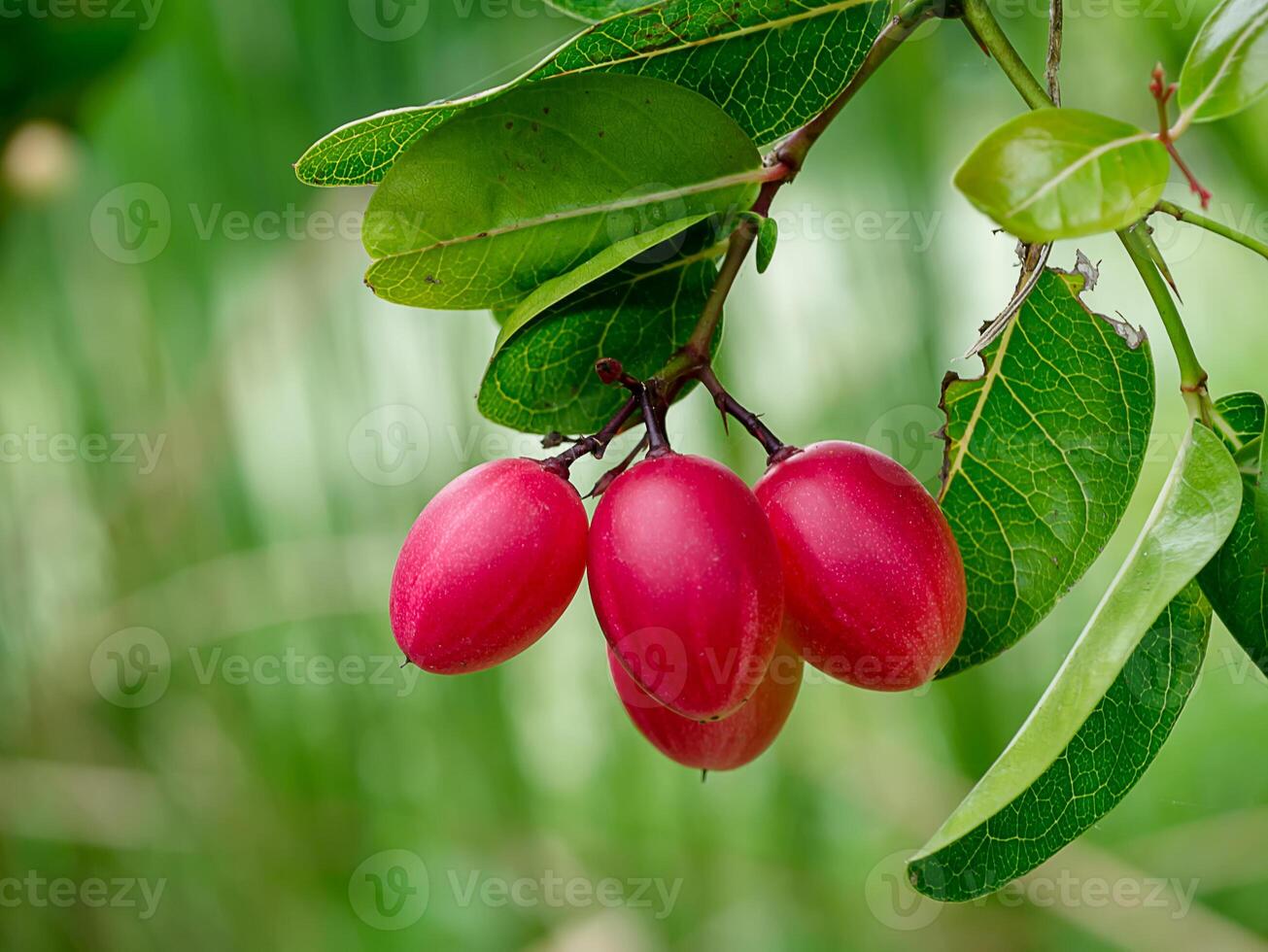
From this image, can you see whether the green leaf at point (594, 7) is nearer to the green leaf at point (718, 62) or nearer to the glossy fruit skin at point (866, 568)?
the green leaf at point (718, 62)

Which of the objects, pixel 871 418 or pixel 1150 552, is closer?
pixel 1150 552

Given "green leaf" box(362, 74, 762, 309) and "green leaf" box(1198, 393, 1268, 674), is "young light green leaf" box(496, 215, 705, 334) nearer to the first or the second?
"green leaf" box(362, 74, 762, 309)

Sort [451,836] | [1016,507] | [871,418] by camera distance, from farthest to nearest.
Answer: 1. [451,836]
2. [871,418]
3. [1016,507]

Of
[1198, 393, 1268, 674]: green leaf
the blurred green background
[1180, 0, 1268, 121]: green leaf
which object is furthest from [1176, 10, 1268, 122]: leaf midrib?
the blurred green background

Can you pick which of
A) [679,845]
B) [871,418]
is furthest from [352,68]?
[679,845]

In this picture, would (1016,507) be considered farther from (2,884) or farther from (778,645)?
(2,884)
